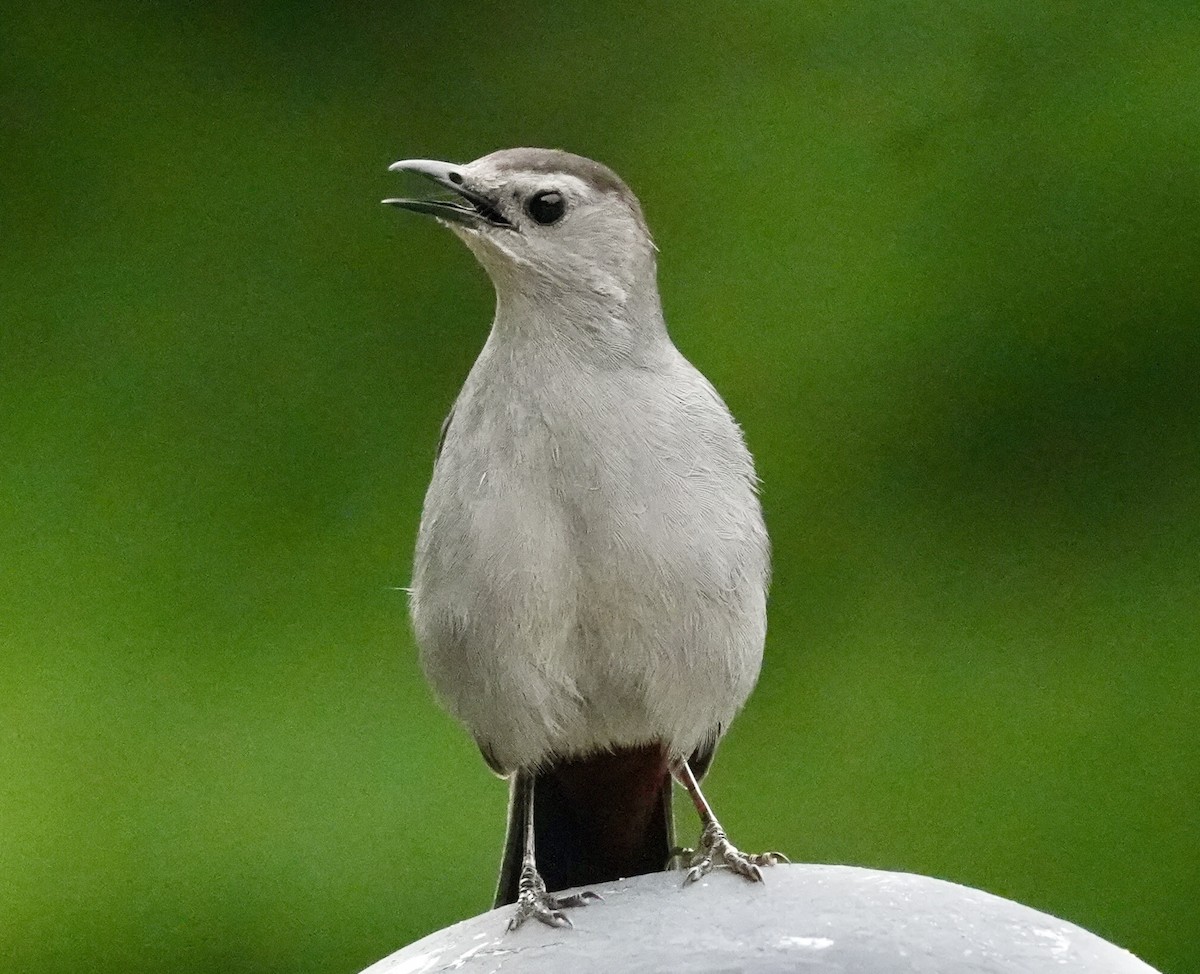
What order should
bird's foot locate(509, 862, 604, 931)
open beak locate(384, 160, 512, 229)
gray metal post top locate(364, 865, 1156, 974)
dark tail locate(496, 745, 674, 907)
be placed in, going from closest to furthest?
gray metal post top locate(364, 865, 1156, 974)
bird's foot locate(509, 862, 604, 931)
open beak locate(384, 160, 512, 229)
dark tail locate(496, 745, 674, 907)

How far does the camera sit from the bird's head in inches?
61.8

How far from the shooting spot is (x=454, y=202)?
157cm

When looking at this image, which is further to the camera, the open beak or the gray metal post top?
the open beak

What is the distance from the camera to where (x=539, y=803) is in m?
1.78

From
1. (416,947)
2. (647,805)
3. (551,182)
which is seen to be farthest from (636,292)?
(416,947)

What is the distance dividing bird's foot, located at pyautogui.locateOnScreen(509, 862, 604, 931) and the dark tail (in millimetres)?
225

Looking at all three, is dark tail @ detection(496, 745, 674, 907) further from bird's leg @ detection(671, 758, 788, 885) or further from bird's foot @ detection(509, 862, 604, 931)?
bird's foot @ detection(509, 862, 604, 931)

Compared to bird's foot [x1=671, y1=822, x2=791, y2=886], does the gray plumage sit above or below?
above

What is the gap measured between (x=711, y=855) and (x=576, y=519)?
0.31 m

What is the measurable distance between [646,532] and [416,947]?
376mm

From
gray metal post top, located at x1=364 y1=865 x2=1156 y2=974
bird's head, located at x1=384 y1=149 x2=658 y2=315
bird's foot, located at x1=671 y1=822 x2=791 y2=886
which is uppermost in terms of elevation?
bird's head, located at x1=384 y1=149 x2=658 y2=315

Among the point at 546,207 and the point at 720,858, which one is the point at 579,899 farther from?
the point at 546,207

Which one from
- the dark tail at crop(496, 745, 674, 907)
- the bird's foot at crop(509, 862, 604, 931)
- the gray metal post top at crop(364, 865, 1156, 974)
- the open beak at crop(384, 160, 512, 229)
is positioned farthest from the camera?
the dark tail at crop(496, 745, 674, 907)

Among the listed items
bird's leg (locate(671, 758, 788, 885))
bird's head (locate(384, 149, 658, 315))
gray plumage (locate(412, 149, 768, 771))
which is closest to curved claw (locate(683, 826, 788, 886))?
bird's leg (locate(671, 758, 788, 885))
